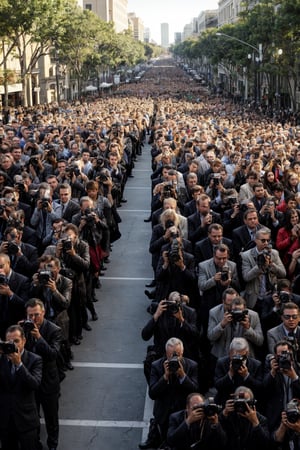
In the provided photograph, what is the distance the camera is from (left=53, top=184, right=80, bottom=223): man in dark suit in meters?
11.0

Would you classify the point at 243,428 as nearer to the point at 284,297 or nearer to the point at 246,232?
the point at 284,297

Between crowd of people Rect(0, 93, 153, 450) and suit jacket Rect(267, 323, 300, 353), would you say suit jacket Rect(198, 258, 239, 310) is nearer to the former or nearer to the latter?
suit jacket Rect(267, 323, 300, 353)

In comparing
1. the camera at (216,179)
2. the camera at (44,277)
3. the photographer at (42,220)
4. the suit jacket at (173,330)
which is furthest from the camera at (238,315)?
the camera at (216,179)

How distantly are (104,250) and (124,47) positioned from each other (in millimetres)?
80484

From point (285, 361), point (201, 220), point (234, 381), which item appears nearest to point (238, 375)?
point (234, 381)

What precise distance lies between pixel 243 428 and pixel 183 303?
189 centimetres

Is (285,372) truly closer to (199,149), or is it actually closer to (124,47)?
(199,149)

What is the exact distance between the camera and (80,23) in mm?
60531

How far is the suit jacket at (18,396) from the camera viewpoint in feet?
21.0

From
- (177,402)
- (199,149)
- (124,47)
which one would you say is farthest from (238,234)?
(124,47)

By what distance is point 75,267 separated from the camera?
9234mm

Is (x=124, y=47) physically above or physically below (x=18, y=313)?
above

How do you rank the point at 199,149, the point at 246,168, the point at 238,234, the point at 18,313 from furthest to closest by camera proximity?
the point at 199,149
the point at 246,168
the point at 238,234
the point at 18,313

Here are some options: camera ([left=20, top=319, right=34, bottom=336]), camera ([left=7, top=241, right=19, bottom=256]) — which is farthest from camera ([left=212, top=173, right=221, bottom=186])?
camera ([left=20, top=319, right=34, bottom=336])
